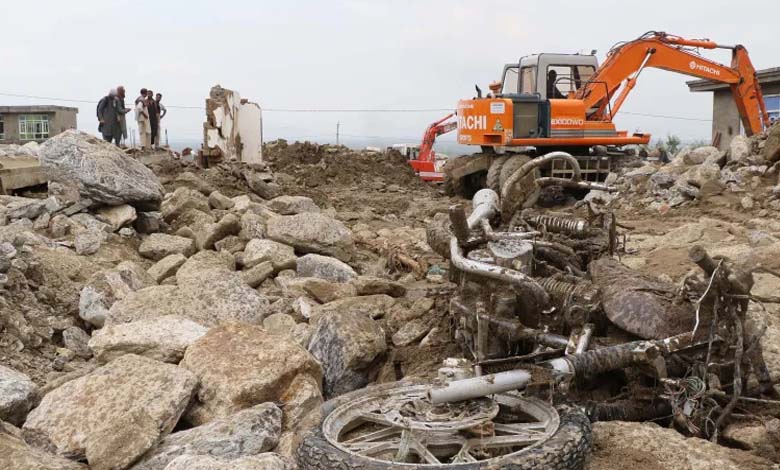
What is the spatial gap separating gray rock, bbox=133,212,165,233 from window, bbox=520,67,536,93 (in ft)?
26.3

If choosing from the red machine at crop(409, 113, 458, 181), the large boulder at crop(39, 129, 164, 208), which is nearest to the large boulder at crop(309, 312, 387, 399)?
the large boulder at crop(39, 129, 164, 208)

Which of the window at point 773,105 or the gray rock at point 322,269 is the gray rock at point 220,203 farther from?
the window at point 773,105

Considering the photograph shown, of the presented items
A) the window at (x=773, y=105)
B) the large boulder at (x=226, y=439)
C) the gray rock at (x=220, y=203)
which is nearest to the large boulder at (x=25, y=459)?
the large boulder at (x=226, y=439)

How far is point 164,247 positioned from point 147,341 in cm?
392

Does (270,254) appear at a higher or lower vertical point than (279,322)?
higher

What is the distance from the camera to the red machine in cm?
1927

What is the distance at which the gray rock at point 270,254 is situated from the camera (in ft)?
25.0

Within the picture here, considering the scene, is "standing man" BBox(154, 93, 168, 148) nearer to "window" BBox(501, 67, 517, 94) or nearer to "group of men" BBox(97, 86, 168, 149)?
"group of men" BBox(97, 86, 168, 149)

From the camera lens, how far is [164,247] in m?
8.52

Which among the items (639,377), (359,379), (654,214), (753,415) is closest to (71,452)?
(359,379)

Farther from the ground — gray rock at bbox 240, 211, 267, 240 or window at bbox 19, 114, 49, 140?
window at bbox 19, 114, 49, 140

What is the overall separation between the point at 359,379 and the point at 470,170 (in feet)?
37.7

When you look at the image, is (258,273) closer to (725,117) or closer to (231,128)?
(231,128)

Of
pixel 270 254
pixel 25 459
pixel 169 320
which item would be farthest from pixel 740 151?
pixel 25 459
